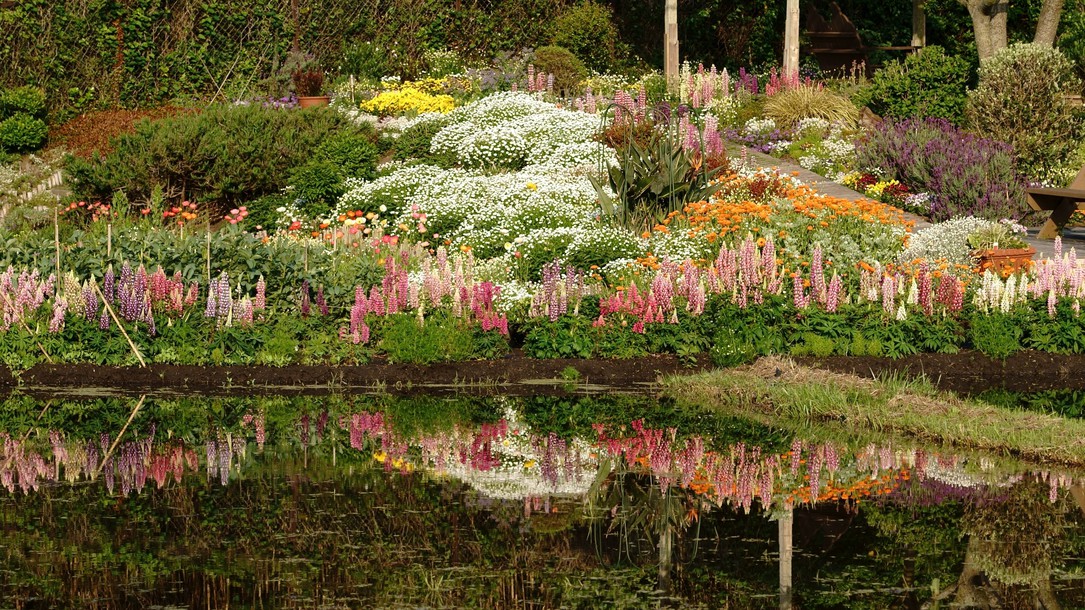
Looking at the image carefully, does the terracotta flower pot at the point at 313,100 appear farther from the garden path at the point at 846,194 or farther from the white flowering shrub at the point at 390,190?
the garden path at the point at 846,194

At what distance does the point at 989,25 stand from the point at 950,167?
650 cm

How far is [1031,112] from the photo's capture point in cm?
2059

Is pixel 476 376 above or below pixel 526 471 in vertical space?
above

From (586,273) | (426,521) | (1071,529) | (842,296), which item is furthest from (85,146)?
(1071,529)

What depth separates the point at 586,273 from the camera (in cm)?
1381

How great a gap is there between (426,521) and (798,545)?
6.10 ft

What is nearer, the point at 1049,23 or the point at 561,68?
the point at 1049,23

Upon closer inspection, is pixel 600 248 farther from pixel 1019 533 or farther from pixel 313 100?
pixel 313 100

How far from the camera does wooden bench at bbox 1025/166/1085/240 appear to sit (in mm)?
17047

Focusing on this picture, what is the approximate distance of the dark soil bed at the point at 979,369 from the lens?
462 inches

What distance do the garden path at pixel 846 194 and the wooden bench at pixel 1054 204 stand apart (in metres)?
0.15

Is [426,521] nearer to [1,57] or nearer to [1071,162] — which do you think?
[1071,162]

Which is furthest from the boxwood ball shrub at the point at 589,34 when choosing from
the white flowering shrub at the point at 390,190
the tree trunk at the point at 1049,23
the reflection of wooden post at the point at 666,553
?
the reflection of wooden post at the point at 666,553

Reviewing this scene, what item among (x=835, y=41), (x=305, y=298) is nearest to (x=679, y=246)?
(x=305, y=298)
